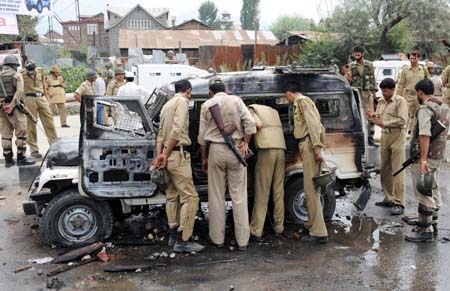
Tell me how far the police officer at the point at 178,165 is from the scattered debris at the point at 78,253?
0.83m

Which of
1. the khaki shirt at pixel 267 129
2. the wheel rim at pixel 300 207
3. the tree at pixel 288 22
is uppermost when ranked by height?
the tree at pixel 288 22

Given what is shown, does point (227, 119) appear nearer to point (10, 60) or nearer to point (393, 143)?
point (393, 143)

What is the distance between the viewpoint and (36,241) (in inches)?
247

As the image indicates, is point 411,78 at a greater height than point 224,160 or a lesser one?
greater

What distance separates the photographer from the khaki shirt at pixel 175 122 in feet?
18.3

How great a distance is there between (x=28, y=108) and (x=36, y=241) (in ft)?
15.4

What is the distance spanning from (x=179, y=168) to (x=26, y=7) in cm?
1552

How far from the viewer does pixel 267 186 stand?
6176 millimetres

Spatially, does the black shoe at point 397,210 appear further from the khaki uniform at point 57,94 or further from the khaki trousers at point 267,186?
the khaki uniform at point 57,94

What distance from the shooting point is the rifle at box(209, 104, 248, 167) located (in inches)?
222

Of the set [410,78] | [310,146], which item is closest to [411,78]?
[410,78]

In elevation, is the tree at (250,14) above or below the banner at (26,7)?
above

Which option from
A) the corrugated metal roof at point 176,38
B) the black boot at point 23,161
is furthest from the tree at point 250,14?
the black boot at point 23,161

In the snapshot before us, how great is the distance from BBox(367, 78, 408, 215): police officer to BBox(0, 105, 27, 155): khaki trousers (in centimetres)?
599
